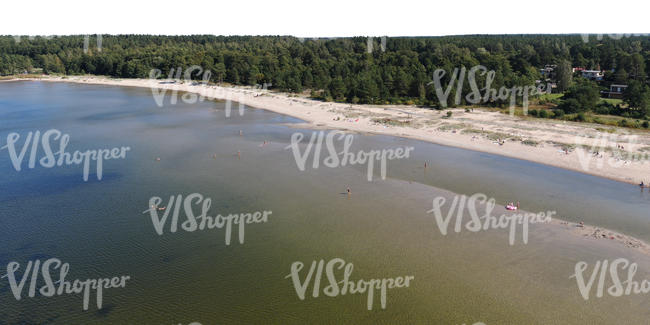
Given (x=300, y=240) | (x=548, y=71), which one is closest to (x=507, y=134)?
(x=300, y=240)

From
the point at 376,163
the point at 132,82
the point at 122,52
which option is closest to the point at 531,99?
the point at 376,163

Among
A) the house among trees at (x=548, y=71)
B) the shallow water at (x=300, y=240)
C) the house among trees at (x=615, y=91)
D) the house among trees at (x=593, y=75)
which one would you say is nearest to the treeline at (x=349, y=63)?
the house among trees at (x=548, y=71)

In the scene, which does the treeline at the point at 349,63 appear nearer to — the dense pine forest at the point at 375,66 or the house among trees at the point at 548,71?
the dense pine forest at the point at 375,66

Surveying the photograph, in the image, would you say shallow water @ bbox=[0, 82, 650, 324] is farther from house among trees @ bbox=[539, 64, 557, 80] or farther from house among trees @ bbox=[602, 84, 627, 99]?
house among trees @ bbox=[539, 64, 557, 80]

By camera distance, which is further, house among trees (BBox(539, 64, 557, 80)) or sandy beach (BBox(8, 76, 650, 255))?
house among trees (BBox(539, 64, 557, 80))

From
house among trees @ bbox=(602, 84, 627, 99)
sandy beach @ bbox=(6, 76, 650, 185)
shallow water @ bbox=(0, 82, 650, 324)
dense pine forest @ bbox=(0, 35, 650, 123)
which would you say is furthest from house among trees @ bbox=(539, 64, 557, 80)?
shallow water @ bbox=(0, 82, 650, 324)
